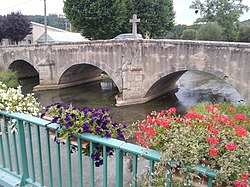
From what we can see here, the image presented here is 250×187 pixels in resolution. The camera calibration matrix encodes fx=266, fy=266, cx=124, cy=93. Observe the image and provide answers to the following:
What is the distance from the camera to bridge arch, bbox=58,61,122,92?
634 inches

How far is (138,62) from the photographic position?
14.1 metres

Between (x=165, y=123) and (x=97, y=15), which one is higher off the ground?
(x=97, y=15)

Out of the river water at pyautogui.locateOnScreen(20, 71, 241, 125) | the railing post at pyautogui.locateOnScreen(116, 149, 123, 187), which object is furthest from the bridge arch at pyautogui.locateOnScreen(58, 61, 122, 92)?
A: the railing post at pyautogui.locateOnScreen(116, 149, 123, 187)

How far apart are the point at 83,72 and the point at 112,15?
5362 millimetres

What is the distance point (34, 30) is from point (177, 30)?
2958 centimetres

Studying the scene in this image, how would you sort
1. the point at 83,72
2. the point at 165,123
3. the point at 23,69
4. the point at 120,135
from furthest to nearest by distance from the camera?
the point at 23,69 < the point at 83,72 < the point at 120,135 < the point at 165,123

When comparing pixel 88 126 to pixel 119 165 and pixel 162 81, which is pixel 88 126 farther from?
pixel 162 81

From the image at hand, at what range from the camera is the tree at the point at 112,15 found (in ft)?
71.3

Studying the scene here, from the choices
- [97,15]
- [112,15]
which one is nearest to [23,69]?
[97,15]

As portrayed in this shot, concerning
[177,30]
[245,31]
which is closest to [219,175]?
[245,31]

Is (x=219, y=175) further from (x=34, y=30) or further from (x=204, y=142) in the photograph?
(x=34, y=30)

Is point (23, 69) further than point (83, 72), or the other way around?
point (23, 69)

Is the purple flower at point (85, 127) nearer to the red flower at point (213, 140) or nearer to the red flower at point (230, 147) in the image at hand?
the red flower at point (213, 140)

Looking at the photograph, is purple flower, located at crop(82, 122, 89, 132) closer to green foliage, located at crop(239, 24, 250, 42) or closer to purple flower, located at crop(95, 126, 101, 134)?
purple flower, located at crop(95, 126, 101, 134)
